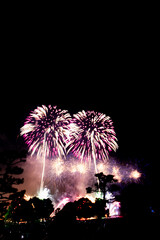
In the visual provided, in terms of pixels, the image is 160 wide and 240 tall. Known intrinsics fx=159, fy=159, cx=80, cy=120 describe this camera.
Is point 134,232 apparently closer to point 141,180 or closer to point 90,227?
point 90,227

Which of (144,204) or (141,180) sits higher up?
(141,180)

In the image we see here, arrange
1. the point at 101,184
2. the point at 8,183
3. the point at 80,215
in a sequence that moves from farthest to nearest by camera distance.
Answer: the point at 101,184 < the point at 80,215 < the point at 8,183

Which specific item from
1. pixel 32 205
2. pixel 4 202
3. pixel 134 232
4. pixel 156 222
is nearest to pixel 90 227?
pixel 134 232

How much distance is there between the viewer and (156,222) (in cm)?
933

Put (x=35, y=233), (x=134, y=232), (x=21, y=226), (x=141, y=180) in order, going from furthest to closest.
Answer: (x=141, y=180), (x=21, y=226), (x=35, y=233), (x=134, y=232)

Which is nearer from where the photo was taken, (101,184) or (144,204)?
(144,204)

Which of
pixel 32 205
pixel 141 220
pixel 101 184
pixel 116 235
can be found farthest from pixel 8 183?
pixel 101 184

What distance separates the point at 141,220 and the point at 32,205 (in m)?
21.6

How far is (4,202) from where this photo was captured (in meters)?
16.2

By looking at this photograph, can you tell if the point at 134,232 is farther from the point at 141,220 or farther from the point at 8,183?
the point at 8,183

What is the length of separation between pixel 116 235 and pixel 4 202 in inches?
471

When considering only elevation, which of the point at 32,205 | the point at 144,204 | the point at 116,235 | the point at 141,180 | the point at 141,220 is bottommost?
the point at 116,235

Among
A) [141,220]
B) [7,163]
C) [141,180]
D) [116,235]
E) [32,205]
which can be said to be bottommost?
[116,235]

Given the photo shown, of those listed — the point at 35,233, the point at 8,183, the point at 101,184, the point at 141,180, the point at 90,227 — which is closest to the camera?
the point at 90,227
